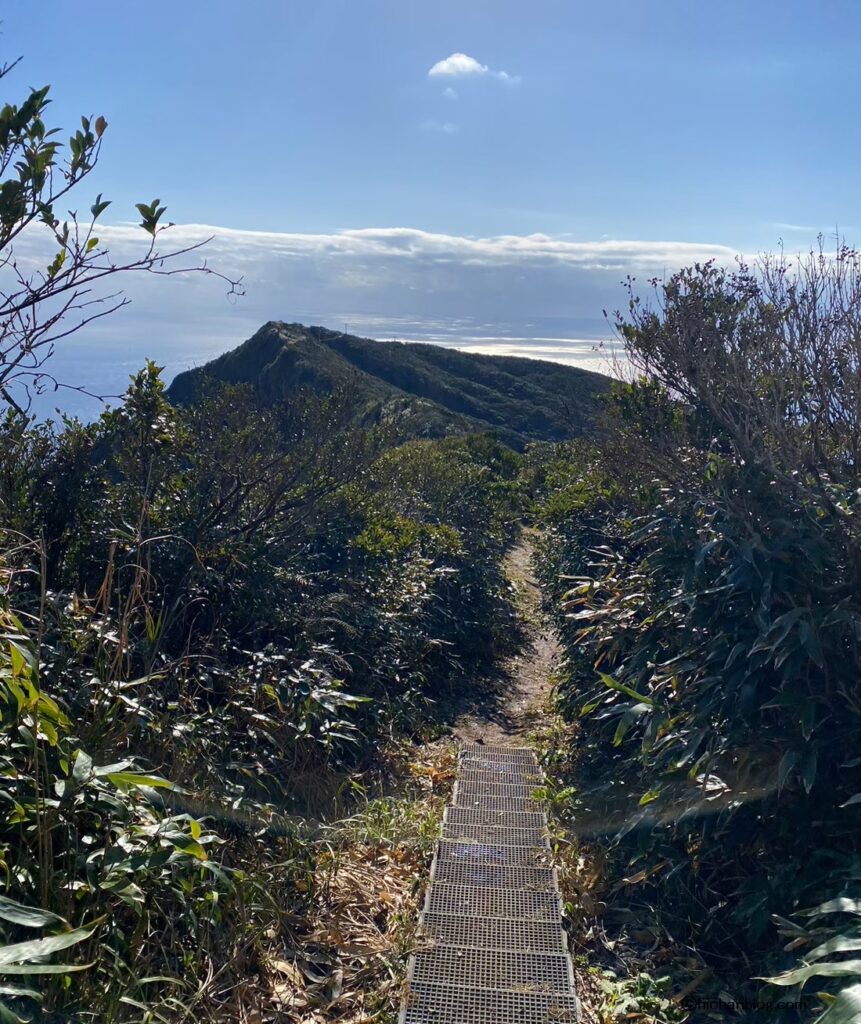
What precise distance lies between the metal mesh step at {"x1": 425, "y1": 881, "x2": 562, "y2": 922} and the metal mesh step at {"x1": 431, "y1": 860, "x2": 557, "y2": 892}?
35 mm

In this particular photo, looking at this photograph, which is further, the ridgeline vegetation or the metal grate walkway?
the metal grate walkway

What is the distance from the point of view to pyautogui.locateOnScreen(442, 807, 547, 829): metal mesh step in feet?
15.2

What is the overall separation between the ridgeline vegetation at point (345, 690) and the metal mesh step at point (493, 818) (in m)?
0.15

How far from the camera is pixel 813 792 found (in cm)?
327

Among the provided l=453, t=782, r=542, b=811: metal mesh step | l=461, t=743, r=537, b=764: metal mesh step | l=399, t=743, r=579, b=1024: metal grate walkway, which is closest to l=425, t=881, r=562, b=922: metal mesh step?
l=399, t=743, r=579, b=1024: metal grate walkway

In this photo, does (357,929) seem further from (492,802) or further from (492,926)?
(492,802)

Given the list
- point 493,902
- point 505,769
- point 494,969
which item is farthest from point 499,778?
point 494,969

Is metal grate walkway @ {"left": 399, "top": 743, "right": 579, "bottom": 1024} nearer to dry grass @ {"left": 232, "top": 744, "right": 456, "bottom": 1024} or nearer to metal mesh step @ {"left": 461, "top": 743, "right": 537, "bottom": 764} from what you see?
dry grass @ {"left": 232, "top": 744, "right": 456, "bottom": 1024}

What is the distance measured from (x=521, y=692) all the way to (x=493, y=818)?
2.78m

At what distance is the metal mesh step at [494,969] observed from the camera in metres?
3.18

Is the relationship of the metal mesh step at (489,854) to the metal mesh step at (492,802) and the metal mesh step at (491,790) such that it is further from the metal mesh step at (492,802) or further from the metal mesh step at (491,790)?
the metal mesh step at (491,790)

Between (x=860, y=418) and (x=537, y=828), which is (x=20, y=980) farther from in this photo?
(x=860, y=418)

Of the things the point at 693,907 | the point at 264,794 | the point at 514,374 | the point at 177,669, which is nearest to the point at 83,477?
the point at 177,669

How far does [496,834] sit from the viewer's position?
4.51m
